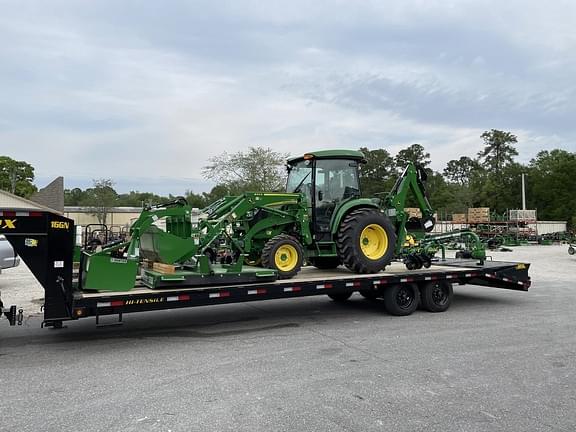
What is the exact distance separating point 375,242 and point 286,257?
1992 millimetres

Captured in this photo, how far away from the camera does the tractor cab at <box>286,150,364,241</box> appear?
945 cm

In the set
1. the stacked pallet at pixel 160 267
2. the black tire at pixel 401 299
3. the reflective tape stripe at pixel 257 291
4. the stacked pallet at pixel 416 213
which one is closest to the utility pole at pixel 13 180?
the stacked pallet at pixel 416 213

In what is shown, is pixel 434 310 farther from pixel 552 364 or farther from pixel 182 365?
pixel 182 365

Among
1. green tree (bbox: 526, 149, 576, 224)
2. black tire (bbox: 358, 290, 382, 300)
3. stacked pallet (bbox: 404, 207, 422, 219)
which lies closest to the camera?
black tire (bbox: 358, 290, 382, 300)

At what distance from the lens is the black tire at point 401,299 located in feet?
29.5

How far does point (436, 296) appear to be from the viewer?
31.3 ft

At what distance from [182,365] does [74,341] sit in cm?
217

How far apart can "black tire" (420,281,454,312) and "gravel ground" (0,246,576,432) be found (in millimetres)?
307

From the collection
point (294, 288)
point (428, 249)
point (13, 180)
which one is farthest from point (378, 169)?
point (294, 288)

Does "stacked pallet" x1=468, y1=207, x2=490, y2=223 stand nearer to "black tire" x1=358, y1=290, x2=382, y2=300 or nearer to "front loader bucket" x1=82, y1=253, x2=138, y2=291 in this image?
"black tire" x1=358, y1=290, x2=382, y2=300

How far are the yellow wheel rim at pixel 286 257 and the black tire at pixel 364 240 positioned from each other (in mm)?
1018

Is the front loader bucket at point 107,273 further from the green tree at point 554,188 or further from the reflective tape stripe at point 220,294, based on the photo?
the green tree at point 554,188

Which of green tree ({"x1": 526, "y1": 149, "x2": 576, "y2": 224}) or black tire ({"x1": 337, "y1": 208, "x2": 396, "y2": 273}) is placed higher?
green tree ({"x1": 526, "y1": 149, "x2": 576, "y2": 224})

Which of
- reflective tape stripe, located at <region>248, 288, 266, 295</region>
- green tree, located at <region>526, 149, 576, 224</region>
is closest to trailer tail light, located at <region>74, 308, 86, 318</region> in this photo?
reflective tape stripe, located at <region>248, 288, 266, 295</region>
